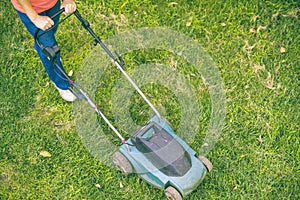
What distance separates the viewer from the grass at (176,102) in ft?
10.0

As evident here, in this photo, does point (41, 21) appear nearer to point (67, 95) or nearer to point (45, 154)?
point (67, 95)

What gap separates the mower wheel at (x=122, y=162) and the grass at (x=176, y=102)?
0.15 metres

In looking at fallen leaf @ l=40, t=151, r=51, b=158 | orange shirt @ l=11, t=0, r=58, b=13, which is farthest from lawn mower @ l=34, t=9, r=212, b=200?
fallen leaf @ l=40, t=151, r=51, b=158

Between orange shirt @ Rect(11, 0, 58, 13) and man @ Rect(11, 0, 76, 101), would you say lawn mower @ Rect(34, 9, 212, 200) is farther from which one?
orange shirt @ Rect(11, 0, 58, 13)

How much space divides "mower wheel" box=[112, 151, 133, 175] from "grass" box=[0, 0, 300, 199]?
0.48 feet

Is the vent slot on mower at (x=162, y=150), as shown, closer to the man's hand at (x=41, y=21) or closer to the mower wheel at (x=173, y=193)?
the mower wheel at (x=173, y=193)

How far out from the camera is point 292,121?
3230 millimetres

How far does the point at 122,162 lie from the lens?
2914mm

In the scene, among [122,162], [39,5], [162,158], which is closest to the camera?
[39,5]

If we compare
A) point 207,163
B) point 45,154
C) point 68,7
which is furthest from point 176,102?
point 68,7

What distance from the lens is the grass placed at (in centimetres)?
306

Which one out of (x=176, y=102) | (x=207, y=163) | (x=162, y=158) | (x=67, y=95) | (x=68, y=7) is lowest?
(x=207, y=163)

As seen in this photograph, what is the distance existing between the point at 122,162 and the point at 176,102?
2.29ft

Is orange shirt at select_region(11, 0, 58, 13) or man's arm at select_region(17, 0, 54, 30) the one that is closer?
man's arm at select_region(17, 0, 54, 30)
